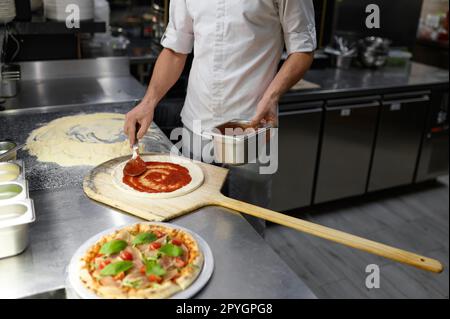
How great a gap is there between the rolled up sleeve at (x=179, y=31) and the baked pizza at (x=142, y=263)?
3.39ft

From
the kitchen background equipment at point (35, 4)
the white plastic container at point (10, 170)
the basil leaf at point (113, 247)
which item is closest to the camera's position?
the basil leaf at point (113, 247)

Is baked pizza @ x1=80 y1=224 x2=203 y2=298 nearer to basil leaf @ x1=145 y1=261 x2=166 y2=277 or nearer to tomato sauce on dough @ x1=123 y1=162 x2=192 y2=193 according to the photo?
basil leaf @ x1=145 y1=261 x2=166 y2=277

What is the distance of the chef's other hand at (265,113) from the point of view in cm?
167

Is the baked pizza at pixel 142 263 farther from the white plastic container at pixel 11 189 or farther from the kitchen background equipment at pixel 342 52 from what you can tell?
the kitchen background equipment at pixel 342 52

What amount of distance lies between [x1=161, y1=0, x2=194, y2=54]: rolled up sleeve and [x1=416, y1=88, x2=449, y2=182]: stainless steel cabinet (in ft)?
7.84

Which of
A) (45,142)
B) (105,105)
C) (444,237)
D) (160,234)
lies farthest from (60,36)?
(444,237)

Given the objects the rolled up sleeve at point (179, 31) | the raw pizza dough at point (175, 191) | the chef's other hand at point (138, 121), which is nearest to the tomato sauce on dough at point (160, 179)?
the raw pizza dough at point (175, 191)

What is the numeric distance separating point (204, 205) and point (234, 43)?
2.53 ft

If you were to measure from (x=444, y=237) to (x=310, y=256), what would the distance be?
A: 1.07m

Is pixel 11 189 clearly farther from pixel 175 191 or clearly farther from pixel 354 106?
pixel 354 106

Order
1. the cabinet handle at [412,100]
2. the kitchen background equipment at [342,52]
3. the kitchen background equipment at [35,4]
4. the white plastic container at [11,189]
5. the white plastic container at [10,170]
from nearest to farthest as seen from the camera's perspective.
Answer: the white plastic container at [11,189] < the white plastic container at [10,170] < the kitchen background equipment at [35,4] < the cabinet handle at [412,100] < the kitchen background equipment at [342,52]

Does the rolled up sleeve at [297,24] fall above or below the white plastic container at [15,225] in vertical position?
Result: above
